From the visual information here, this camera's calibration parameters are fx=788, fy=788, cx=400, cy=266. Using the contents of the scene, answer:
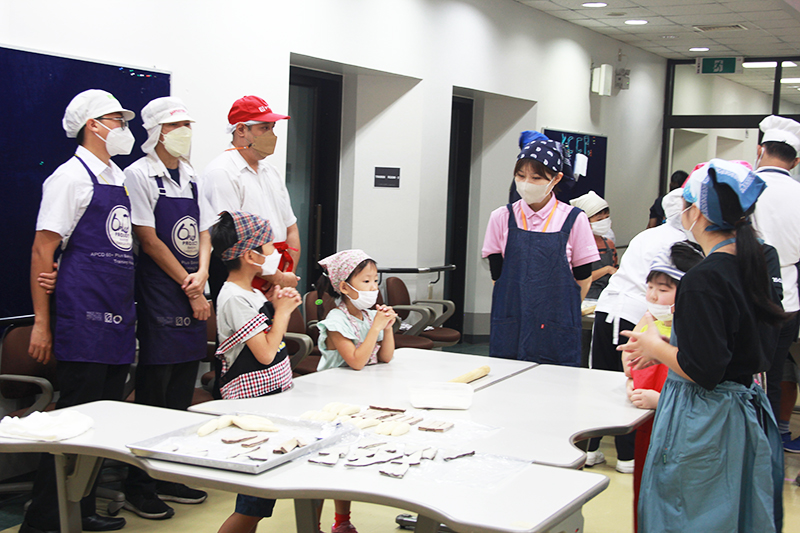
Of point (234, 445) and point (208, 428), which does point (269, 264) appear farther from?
point (234, 445)

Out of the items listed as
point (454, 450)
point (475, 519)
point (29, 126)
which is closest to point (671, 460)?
point (454, 450)

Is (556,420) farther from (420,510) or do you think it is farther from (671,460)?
(420,510)

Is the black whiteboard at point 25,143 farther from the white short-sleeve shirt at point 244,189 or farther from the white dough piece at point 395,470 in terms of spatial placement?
the white dough piece at point 395,470

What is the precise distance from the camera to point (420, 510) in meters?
1.60

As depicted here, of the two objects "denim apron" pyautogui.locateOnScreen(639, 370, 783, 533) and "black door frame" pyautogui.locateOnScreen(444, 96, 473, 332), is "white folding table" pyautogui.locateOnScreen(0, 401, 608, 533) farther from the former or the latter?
"black door frame" pyautogui.locateOnScreen(444, 96, 473, 332)

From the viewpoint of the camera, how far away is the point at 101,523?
309cm

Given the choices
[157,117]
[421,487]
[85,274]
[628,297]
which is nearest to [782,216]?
[628,297]

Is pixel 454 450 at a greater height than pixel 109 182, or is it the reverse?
pixel 109 182

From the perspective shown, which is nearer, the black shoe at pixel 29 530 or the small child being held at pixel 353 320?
the black shoe at pixel 29 530

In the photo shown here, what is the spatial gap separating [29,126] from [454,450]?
2533 millimetres

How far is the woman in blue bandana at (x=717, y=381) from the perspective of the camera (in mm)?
2074

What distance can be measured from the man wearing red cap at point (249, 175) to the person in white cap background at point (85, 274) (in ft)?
1.71

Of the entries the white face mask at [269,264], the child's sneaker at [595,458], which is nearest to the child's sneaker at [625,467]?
the child's sneaker at [595,458]

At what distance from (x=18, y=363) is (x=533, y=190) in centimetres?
223
